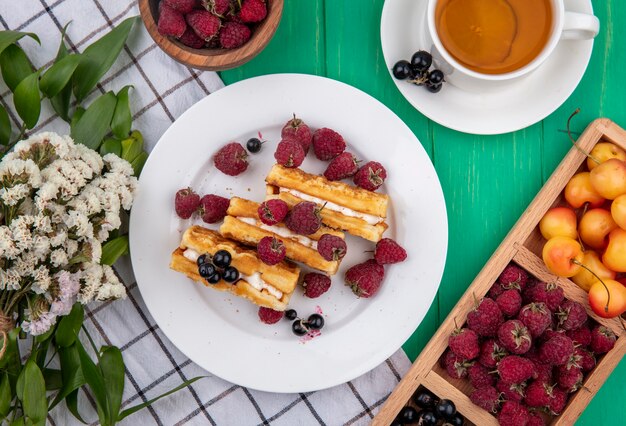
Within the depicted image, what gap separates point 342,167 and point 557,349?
68 cm

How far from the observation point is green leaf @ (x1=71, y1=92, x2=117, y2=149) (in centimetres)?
172

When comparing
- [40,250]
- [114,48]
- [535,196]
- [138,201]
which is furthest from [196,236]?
[535,196]

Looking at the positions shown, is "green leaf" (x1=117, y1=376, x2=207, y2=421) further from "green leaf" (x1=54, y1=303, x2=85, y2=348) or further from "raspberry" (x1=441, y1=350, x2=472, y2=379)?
"raspberry" (x1=441, y1=350, x2=472, y2=379)

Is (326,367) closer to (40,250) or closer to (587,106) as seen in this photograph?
(40,250)

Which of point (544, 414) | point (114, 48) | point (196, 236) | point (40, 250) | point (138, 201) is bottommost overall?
point (544, 414)

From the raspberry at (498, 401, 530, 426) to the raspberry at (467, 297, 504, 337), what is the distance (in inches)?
6.9

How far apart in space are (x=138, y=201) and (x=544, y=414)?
3.85 feet

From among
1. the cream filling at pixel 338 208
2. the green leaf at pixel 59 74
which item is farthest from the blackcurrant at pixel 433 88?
the green leaf at pixel 59 74

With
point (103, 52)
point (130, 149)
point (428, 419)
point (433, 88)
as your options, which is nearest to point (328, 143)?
point (433, 88)

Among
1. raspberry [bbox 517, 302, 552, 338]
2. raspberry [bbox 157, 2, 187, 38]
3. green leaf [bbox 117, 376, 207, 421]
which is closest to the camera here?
raspberry [bbox 157, 2, 187, 38]

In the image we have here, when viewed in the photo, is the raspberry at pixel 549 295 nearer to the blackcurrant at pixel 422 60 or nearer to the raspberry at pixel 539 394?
the raspberry at pixel 539 394

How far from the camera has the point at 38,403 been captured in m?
1.63

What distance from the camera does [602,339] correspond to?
5.54ft

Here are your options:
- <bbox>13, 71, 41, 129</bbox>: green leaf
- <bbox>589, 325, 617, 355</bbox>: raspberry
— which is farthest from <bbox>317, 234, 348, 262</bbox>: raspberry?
<bbox>13, 71, 41, 129</bbox>: green leaf
